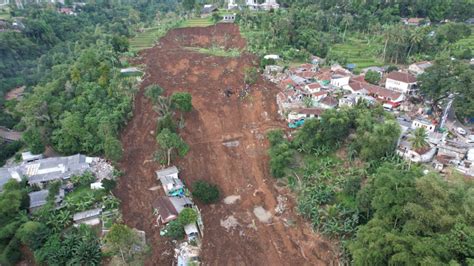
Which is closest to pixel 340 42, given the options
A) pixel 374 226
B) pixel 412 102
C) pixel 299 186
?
pixel 412 102

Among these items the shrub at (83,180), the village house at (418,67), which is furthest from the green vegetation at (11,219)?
the village house at (418,67)

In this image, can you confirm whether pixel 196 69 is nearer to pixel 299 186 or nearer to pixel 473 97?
pixel 299 186

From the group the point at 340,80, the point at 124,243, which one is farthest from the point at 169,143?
the point at 340,80

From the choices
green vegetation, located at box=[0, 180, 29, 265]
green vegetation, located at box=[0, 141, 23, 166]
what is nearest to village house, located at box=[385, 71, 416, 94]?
green vegetation, located at box=[0, 180, 29, 265]

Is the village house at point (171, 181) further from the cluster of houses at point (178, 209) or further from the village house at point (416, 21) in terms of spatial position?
the village house at point (416, 21)

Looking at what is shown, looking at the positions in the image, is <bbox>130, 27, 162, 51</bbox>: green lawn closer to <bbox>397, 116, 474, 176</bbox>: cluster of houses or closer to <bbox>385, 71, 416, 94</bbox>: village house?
<bbox>385, 71, 416, 94</bbox>: village house
